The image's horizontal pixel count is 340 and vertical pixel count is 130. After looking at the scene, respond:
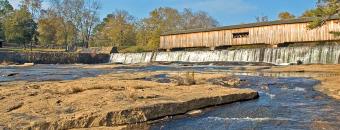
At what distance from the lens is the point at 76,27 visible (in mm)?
89000

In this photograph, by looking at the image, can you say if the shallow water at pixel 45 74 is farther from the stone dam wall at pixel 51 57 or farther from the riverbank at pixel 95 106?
the stone dam wall at pixel 51 57

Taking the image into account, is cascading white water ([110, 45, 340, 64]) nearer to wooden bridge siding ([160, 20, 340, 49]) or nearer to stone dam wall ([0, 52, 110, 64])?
wooden bridge siding ([160, 20, 340, 49])

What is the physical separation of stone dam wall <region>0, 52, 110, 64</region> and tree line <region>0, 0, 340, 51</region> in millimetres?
10571

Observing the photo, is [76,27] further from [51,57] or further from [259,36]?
[259,36]

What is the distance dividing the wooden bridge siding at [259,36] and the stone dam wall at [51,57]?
1068 centimetres

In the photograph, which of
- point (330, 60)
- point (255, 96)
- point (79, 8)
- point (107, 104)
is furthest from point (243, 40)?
point (79, 8)

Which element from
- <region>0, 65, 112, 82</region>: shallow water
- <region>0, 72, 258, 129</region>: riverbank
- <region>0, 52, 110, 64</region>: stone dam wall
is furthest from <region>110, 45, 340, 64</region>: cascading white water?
<region>0, 72, 258, 129</region>: riverbank

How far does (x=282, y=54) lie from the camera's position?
117 ft

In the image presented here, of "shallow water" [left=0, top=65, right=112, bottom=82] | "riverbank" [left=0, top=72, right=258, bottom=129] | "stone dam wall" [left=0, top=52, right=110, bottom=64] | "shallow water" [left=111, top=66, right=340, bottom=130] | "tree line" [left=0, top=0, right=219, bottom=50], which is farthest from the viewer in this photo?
"tree line" [left=0, top=0, right=219, bottom=50]

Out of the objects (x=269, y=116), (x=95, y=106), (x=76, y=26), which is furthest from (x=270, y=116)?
(x=76, y=26)

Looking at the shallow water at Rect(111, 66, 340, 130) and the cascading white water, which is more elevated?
the cascading white water

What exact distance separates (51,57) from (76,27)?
105ft

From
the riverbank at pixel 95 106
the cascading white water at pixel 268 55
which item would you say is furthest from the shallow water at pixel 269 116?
the cascading white water at pixel 268 55

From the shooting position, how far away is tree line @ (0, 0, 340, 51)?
71188mm
